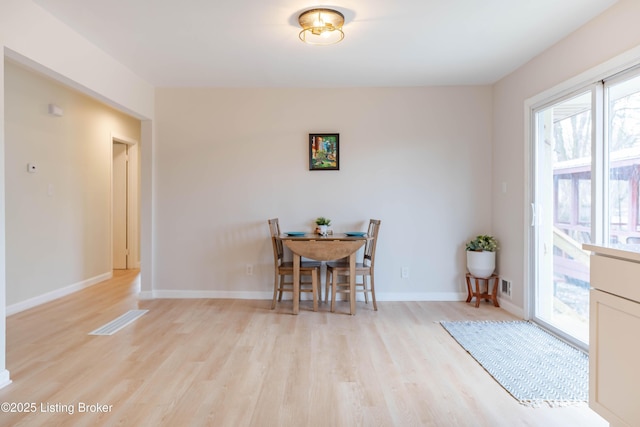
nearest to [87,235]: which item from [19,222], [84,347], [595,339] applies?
[19,222]

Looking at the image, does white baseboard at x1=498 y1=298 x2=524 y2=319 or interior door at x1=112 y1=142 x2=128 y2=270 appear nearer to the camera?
white baseboard at x1=498 y1=298 x2=524 y2=319

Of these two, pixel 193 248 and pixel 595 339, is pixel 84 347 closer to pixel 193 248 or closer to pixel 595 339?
pixel 193 248

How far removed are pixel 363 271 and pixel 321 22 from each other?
83.9 inches

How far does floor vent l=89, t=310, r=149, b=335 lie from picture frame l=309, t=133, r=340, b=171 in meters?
2.22

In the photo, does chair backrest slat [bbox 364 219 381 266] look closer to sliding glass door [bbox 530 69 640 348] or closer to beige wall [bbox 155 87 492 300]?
beige wall [bbox 155 87 492 300]

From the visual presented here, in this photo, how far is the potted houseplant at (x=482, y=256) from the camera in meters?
3.52

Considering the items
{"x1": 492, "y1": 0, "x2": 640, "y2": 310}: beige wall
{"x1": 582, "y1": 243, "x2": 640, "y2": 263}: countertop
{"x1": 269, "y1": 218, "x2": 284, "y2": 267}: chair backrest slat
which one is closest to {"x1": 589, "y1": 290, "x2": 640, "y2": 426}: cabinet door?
{"x1": 582, "y1": 243, "x2": 640, "y2": 263}: countertop

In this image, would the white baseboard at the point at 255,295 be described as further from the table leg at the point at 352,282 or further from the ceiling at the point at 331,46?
the ceiling at the point at 331,46

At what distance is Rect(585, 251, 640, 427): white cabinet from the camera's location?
1.30 meters

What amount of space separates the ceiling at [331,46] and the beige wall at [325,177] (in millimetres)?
272

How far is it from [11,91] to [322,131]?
2.95 metres

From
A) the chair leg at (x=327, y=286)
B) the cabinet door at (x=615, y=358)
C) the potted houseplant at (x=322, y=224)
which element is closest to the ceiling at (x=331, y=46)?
the potted houseplant at (x=322, y=224)

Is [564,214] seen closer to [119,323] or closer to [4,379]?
[119,323]

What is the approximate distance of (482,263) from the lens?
3523mm
